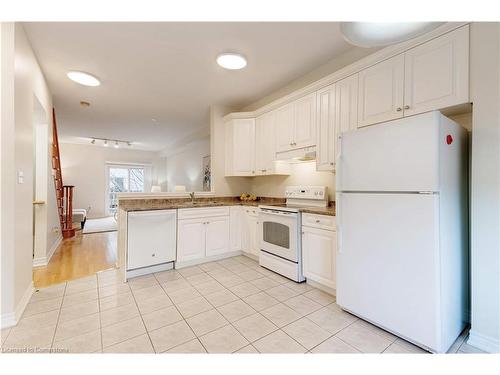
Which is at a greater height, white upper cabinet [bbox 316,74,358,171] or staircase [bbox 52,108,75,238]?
white upper cabinet [bbox 316,74,358,171]

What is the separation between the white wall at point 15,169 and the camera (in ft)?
5.83

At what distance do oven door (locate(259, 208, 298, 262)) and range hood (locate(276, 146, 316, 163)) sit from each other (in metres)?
0.76

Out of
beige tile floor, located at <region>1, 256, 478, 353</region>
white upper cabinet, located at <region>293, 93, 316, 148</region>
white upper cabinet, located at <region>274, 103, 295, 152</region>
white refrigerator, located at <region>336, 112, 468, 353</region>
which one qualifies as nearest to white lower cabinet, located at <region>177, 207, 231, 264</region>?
beige tile floor, located at <region>1, 256, 478, 353</region>

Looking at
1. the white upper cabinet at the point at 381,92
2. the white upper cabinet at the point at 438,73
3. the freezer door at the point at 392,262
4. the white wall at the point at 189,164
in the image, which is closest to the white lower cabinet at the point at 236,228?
the freezer door at the point at 392,262

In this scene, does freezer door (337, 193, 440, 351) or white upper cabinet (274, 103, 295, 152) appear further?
white upper cabinet (274, 103, 295, 152)

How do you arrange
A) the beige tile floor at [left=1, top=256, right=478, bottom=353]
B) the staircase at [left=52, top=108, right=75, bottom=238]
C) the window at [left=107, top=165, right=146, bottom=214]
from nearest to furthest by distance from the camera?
the beige tile floor at [left=1, top=256, right=478, bottom=353] → the staircase at [left=52, top=108, right=75, bottom=238] → the window at [left=107, top=165, right=146, bottom=214]

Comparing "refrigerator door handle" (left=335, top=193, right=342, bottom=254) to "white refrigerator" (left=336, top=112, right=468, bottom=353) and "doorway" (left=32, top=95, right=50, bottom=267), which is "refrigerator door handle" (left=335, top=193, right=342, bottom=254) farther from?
"doorway" (left=32, top=95, right=50, bottom=267)

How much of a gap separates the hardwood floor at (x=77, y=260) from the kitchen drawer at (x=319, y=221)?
2.77 m

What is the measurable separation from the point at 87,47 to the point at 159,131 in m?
3.90

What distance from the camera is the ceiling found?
2.16m

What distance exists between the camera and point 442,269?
1.50 m

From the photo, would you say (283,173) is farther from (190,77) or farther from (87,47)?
(87,47)

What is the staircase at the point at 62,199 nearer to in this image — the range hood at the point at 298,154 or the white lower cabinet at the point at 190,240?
the white lower cabinet at the point at 190,240
